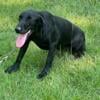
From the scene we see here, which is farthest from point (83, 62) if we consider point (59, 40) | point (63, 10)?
point (63, 10)

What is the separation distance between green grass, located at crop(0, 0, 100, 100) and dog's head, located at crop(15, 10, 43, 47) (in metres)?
0.49

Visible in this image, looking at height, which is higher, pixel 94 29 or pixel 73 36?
pixel 73 36

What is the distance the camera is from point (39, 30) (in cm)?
534

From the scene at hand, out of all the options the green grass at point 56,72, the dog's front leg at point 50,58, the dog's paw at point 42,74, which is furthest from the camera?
the dog's front leg at point 50,58

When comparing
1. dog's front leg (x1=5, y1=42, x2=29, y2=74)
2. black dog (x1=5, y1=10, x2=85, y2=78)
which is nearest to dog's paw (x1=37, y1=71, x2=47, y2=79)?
black dog (x1=5, y1=10, x2=85, y2=78)

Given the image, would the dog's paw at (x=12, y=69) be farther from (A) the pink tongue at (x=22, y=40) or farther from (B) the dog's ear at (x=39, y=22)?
(B) the dog's ear at (x=39, y=22)

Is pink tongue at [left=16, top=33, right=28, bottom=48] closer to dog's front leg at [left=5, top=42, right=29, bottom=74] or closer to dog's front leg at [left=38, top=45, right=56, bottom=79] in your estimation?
dog's front leg at [left=5, top=42, right=29, bottom=74]

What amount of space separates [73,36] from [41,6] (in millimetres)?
2196

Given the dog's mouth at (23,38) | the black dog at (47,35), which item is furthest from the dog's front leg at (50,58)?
the dog's mouth at (23,38)

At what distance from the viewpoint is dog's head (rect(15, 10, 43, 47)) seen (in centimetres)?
507

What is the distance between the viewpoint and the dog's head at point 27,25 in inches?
200

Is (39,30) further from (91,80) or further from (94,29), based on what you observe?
(94,29)

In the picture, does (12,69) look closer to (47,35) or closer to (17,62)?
(17,62)

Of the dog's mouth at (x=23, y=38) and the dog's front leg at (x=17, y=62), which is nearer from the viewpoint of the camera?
the dog's mouth at (x=23, y=38)
